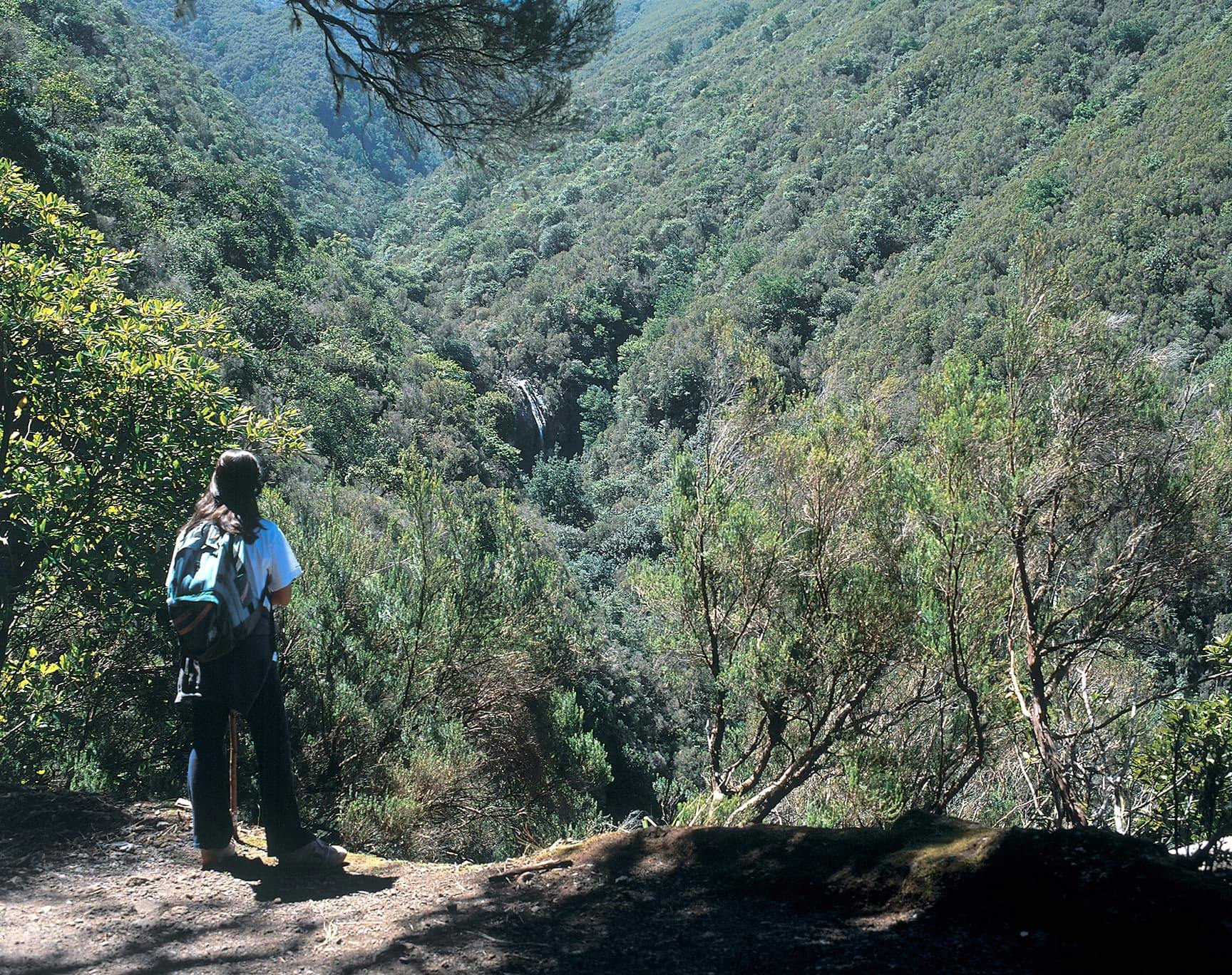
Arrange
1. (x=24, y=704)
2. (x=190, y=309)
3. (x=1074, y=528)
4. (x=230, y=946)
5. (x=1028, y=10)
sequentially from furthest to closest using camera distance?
(x=1028, y=10) → (x=190, y=309) → (x=1074, y=528) → (x=24, y=704) → (x=230, y=946)

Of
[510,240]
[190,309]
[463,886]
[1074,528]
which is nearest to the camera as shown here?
[463,886]

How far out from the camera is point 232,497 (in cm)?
283

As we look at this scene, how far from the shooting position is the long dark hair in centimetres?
279

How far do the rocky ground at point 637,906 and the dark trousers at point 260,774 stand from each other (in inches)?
5.2

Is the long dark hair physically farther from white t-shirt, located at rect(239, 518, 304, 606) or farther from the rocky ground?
the rocky ground

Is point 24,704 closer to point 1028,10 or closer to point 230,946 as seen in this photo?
point 230,946

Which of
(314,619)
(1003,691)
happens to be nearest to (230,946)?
(314,619)

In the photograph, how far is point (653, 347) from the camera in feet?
122

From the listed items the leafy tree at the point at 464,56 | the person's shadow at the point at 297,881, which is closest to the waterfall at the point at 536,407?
the leafy tree at the point at 464,56

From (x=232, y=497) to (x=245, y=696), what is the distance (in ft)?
2.22

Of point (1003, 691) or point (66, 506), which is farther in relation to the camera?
point (1003, 691)

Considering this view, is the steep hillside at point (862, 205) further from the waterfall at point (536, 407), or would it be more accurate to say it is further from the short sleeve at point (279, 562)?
the short sleeve at point (279, 562)

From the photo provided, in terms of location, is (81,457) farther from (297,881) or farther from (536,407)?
(536,407)

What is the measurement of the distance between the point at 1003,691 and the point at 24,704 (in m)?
5.50
